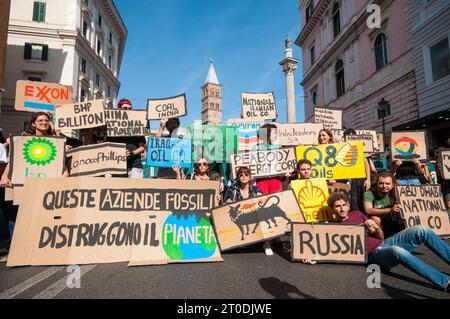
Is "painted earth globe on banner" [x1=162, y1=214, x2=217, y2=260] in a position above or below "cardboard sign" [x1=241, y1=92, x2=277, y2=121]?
below

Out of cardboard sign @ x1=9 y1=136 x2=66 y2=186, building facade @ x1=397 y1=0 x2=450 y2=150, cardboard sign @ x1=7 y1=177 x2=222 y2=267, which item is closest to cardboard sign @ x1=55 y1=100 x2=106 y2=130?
cardboard sign @ x1=9 y1=136 x2=66 y2=186

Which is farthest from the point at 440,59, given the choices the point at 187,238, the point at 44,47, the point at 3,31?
the point at 44,47

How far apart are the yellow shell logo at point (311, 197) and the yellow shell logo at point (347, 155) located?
128 cm

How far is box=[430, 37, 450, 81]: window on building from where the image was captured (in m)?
13.0

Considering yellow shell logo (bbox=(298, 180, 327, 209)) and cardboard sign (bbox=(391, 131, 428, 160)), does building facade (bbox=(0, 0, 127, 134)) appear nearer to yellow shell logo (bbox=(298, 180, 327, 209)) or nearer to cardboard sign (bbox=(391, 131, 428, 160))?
yellow shell logo (bbox=(298, 180, 327, 209))

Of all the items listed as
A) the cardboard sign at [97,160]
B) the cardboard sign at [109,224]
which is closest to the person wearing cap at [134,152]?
the cardboard sign at [97,160]

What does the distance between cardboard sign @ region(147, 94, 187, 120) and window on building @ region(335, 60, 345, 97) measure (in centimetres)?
2314

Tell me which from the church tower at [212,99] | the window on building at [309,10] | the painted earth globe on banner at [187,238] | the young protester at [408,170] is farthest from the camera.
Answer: the church tower at [212,99]

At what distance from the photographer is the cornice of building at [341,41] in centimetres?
2113

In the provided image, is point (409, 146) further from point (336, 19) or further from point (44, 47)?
point (44, 47)

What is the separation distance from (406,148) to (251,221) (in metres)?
3.56

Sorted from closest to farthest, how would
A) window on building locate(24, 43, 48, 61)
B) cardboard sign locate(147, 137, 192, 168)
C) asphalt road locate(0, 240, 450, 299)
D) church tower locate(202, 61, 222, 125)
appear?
asphalt road locate(0, 240, 450, 299) < cardboard sign locate(147, 137, 192, 168) < window on building locate(24, 43, 48, 61) < church tower locate(202, 61, 222, 125)

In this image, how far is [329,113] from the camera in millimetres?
7586

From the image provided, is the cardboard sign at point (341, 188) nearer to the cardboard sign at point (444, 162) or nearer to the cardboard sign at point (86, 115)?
the cardboard sign at point (444, 162)
